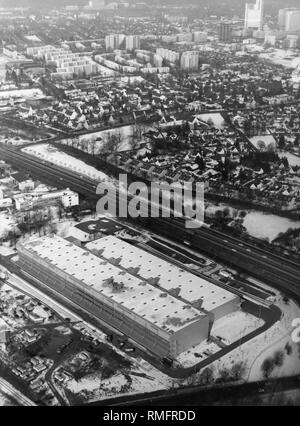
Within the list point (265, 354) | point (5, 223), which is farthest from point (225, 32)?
point (265, 354)

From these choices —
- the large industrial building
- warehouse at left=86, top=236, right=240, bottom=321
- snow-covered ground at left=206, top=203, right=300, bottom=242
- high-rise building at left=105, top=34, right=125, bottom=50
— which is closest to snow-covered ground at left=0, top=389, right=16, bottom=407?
the large industrial building

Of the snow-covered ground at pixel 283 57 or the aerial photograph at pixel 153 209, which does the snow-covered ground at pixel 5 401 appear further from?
the snow-covered ground at pixel 283 57

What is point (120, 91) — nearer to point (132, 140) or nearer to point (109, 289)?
point (132, 140)

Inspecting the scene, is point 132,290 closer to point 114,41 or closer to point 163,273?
point 163,273

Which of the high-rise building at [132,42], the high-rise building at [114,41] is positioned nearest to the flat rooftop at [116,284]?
the high-rise building at [132,42]
